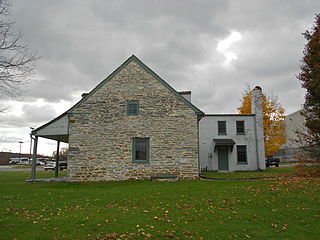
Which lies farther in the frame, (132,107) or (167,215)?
(132,107)

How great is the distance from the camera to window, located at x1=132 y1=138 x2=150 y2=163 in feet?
52.9

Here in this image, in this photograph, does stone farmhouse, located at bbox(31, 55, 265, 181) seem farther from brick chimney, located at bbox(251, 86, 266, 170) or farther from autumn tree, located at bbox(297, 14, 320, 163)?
brick chimney, located at bbox(251, 86, 266, 170)

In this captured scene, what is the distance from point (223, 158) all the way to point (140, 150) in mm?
11265

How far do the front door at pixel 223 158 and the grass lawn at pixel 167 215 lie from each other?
14.1m

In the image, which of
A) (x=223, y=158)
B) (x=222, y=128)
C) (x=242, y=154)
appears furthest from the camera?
(x=222, y=128)

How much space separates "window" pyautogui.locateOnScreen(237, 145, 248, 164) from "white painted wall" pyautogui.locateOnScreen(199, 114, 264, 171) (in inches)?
10.8

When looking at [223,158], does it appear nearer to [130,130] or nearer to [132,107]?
[130,130]

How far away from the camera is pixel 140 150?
639 inches

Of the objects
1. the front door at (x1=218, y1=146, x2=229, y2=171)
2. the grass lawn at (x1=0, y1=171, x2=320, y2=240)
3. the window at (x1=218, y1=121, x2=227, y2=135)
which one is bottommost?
the grass lawn at (x1=0, y1=171, x2=320, y2=240)

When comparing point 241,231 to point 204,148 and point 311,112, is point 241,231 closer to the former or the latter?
point 311,112

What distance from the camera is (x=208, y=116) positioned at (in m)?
25.5

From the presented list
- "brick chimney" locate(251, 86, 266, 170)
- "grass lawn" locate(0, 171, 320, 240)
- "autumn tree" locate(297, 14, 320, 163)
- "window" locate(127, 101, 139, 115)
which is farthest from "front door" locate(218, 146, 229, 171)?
"grass lawn" locate(0, 171, 320, 240)

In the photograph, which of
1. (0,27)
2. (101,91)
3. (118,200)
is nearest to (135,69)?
(101,91)

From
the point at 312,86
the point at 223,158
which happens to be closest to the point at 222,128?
the point at 223,158
